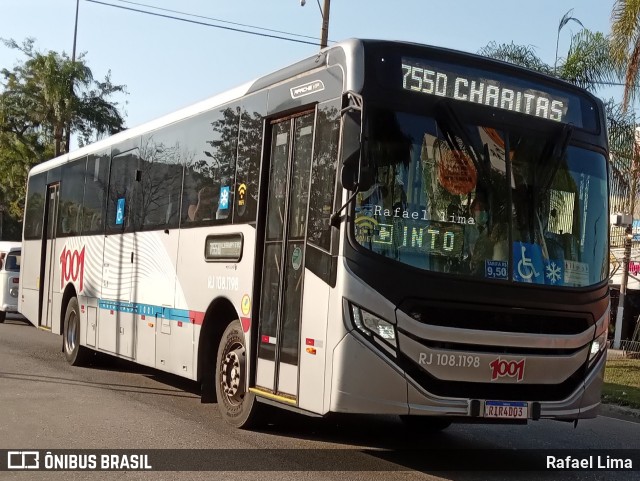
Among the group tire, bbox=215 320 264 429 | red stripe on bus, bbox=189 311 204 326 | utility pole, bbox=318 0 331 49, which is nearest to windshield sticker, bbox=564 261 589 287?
tire, bbox=215 320 264 429

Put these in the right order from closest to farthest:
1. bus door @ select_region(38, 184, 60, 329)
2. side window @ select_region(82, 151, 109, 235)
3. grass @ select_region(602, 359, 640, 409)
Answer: grass @ select_region(602, 359, 640, 409), side window @ select_region(82, 151, 109, 235), bus door @ select_region(38, 184, 60, 329)

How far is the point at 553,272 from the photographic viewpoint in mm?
8234

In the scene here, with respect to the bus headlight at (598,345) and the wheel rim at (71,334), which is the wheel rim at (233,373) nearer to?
the bus headlight at (598,345)

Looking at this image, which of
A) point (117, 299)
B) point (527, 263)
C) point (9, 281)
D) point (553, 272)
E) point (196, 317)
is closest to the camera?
point (527, 263)

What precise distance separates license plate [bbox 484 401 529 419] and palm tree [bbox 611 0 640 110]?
15122 mm

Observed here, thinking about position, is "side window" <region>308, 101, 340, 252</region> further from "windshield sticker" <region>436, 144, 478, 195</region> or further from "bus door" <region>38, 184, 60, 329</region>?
"bus door" <region>38, 184, 60, 329</region>

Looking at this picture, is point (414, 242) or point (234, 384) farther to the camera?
point (234, 384)

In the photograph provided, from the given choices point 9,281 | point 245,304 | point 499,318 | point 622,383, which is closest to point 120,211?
point 245,304

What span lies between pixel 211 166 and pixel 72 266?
6.22 m

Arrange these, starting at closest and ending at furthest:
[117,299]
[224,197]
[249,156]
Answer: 1. [249,156]
2. [224,197]
3. [117,299]

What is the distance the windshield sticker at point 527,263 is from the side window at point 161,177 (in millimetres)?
5023

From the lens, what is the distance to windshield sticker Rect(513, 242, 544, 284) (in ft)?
26.4

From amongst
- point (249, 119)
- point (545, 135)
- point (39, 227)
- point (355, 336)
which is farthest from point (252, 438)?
point (39, 227)

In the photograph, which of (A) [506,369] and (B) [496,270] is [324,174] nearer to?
(B) [496,270]
